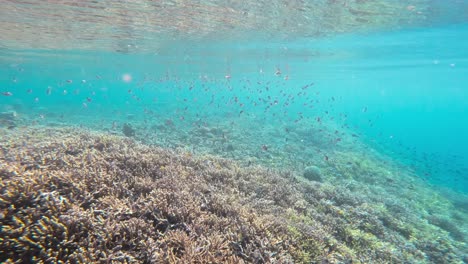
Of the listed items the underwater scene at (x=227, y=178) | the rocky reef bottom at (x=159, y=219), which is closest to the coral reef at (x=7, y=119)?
the underwater scene at (x=227, y=178)

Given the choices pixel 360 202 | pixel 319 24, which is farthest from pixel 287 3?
pixel 360 202

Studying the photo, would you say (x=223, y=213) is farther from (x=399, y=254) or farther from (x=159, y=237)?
(x=399, y=254)

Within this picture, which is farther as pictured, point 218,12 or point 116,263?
point 218,12

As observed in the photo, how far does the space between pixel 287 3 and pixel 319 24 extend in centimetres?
664

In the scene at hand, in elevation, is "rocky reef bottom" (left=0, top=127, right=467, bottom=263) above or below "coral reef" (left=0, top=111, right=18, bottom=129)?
above

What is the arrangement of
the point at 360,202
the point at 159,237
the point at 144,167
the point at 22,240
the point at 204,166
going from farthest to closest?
the point at 360,202 < the point at 204,166 < the point at 144,167 < the point at 159,237 < the point at 22,240

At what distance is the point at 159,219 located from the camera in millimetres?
4648

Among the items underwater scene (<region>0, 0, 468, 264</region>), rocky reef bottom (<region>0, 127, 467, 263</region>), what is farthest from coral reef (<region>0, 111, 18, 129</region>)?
rocky reef bottom (<region>0, 127, 467, 263</region>)

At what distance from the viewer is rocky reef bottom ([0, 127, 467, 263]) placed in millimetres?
3596

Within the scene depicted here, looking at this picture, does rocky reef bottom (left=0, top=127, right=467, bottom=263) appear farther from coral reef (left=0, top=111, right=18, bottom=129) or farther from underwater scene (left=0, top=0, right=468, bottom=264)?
coral reef (left=0, top=111, right=18, bottom=129)

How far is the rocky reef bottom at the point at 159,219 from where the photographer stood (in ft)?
11.8

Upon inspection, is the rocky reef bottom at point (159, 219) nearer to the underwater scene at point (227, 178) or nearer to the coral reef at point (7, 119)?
the underwater scene at point (227, 178)

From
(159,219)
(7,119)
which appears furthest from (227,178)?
(7,119)

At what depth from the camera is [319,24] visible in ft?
72.7
